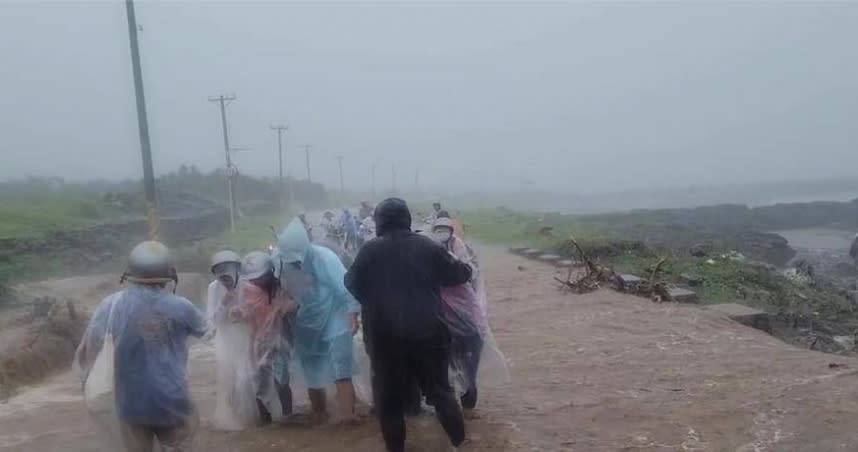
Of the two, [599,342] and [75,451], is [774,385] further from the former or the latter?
[75,451]

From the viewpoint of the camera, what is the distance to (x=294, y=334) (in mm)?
6336

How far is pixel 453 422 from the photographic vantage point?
529 centimetres

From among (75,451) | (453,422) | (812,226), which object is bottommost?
(812,226)

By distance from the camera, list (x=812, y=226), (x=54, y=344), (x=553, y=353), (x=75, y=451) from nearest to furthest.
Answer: (x=75, y=451)
(x=553, y=353)
(x=54, y=344)
(x=812, y=226)

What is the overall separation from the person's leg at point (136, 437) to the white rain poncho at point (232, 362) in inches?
60.0

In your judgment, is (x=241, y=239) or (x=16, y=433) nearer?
(x=16, y=433)

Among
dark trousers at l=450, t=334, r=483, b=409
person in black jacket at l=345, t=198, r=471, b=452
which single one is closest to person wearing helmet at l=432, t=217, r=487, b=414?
dark trousers at l=450, t=334, r=483, b=409

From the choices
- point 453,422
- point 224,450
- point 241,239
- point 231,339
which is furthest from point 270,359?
A: point 241,239

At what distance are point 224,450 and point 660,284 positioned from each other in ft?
27.0

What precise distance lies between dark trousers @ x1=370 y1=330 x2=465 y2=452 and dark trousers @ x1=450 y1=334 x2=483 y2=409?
85 centimetres

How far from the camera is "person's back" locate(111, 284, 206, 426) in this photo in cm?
462

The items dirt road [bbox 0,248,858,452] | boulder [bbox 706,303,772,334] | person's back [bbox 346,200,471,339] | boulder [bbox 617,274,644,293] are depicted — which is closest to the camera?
person's back [bbox 346,200,471,339]

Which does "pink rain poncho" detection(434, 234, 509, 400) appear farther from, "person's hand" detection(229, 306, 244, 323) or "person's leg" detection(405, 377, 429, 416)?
"person's hand" detection(229, 306, 244, 323)

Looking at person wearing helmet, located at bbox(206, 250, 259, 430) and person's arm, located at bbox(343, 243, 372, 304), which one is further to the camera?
person wearing helmet, located at bbox(206, 250, 259, 430)
